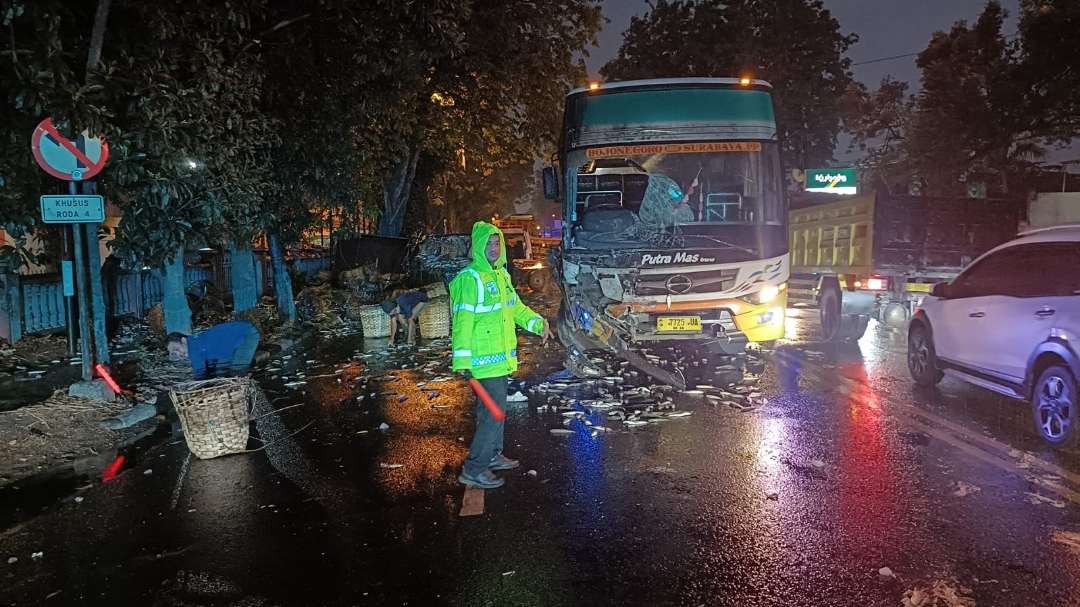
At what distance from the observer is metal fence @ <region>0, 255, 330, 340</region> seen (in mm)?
10742

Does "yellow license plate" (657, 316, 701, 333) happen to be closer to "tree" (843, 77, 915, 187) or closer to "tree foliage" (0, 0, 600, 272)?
"tree foliage" (0, 0, 600, 272)

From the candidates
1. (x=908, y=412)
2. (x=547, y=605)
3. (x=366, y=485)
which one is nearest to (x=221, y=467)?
(x=366, y=485)

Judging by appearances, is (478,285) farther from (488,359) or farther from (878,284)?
(878,284)

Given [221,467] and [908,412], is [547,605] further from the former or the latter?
[908,412]

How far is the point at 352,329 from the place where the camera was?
14.1 meters

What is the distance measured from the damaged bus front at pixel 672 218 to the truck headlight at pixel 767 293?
1 cm

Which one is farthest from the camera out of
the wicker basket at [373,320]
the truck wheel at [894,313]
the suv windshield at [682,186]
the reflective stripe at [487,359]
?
the wicker basket at [373,320]

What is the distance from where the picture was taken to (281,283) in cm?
1447

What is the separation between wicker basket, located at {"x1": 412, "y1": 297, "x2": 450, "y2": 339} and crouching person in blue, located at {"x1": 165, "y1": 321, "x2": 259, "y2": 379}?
127 inches

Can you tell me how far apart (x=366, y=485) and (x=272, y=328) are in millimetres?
9311

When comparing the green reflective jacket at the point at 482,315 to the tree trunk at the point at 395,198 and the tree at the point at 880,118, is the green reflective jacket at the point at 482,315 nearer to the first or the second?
the tree trunk at the point at 395,198

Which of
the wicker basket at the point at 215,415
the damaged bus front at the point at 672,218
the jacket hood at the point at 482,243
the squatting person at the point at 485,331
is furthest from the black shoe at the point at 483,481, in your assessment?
the damaged bus front at the point at 672,218

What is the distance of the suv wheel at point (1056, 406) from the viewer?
17.3 ft

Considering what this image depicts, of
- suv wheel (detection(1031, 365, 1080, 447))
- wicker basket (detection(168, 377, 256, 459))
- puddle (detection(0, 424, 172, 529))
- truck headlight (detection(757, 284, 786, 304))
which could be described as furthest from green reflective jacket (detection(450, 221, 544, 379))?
suv wheel (detection(1031, 365, 1080, 447))
